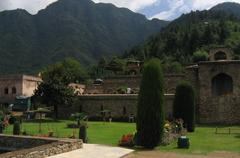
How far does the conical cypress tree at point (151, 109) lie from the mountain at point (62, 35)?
356 feet

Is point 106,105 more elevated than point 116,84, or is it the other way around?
point 116,84

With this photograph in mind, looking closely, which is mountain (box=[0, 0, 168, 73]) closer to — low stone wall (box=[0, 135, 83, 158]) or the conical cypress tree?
low stone wall (box=[0, 135, 83, 158])

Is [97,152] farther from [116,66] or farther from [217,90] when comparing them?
[116,66]

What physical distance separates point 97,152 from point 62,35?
14048 cm

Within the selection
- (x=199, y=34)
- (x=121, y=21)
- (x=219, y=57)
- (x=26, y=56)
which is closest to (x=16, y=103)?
(x=219, y=57)

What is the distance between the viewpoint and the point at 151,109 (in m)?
23.5

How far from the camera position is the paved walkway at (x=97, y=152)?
64.4 ft

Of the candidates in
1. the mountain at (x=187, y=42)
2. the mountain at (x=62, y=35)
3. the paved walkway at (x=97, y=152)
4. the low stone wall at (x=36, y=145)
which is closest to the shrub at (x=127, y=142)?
the paved walkway at (x=97, y=152)

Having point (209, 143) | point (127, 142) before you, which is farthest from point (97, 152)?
point (209, 143)

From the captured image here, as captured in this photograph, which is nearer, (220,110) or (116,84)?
(220,110)

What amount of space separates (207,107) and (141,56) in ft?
253

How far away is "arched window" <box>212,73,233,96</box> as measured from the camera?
134ft

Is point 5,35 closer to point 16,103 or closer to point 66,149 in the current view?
point 16,103

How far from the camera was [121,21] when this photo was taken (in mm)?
194250
